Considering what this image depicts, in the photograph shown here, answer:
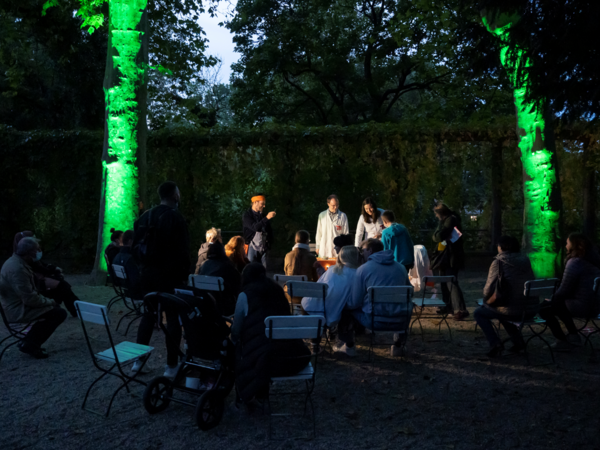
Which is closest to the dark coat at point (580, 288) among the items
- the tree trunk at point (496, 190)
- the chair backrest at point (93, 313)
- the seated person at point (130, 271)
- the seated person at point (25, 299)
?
the chair backrest at point (93, 313)

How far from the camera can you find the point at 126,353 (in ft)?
16.6

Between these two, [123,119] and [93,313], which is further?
[123,119]

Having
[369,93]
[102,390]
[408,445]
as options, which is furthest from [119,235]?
[369,93]

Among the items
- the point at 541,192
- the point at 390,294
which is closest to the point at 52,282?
the point at 390,294

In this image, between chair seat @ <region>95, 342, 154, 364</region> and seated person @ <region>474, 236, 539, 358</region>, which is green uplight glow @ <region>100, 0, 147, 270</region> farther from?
seated person @ <region>474, 236, 539, 358</region>

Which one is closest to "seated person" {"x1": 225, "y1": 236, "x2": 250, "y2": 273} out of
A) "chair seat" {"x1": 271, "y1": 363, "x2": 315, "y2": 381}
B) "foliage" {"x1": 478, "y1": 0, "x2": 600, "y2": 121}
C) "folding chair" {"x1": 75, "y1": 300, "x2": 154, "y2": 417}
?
"folding chair" {"x1": 75, "y1": 300, "x2": 154, "y2": 417}

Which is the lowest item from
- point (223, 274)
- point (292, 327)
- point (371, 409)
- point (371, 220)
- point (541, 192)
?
point (371, 409)

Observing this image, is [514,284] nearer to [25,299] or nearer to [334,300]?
[334,300]

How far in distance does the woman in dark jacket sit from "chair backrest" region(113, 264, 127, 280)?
4444 millimetres

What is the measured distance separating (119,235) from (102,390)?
4.42m

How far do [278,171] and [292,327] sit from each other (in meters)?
11.2

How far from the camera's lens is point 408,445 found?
4234 millimetres

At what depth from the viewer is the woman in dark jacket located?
8656 millimetres

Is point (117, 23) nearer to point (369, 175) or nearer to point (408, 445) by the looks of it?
point (369, 175)
